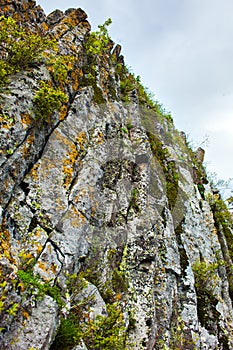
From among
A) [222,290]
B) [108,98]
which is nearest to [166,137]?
[108,98]

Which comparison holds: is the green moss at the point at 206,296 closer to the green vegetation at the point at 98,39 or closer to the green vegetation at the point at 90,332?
the green vegetation at the point at 90,332

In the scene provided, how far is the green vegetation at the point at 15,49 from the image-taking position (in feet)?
28.1

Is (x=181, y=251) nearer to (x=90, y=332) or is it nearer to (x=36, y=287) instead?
(x=90, y=332)

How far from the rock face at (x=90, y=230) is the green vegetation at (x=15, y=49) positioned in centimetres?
38

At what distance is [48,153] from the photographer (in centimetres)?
831

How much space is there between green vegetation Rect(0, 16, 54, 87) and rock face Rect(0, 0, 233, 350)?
379 millimetres

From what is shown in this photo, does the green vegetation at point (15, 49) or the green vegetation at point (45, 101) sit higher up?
the green vegetation at point (15, 49)

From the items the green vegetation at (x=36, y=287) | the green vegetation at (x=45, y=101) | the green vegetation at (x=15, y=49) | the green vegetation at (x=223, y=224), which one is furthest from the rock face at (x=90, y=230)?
the green vegetation at (x=223, y=224)

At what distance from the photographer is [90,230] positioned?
314 inches

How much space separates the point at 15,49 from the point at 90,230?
6107mm

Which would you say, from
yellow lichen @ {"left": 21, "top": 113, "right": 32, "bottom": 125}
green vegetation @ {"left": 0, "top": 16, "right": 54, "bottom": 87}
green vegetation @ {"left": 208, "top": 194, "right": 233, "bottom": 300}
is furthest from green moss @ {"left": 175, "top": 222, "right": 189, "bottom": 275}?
green vegetation @ {"left": 0, "top": 16, "right": 54, "bottom": 87}

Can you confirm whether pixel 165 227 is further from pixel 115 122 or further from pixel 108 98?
pixel 108 98

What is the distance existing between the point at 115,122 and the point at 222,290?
30.9ft

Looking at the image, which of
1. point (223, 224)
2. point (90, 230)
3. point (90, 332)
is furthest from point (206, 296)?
point (223, 224)
